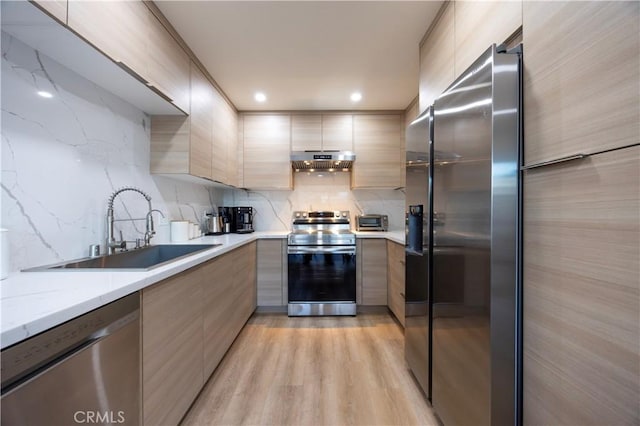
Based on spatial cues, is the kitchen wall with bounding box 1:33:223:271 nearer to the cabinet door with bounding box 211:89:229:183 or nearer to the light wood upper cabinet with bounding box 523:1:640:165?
the cabinet door with bounding box 211:89:229:183

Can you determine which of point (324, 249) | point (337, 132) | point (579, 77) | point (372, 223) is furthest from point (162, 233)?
point (579, 77)

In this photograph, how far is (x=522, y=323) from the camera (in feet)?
3.01

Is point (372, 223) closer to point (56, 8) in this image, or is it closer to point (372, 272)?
point (372, 272)

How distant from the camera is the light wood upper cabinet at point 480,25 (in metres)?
0.97

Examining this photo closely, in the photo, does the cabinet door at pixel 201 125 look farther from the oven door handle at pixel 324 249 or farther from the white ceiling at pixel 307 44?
the oven door handle at pixel 324 249

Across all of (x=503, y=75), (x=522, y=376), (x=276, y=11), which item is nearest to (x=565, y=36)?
(x=503, y=75)

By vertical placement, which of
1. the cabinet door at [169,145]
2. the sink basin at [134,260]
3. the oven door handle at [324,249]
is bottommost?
the oven door handle at [324,249]

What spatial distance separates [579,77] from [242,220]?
9.83 ft

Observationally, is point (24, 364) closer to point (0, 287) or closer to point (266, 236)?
point (0, 287)

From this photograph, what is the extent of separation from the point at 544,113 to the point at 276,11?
155cm

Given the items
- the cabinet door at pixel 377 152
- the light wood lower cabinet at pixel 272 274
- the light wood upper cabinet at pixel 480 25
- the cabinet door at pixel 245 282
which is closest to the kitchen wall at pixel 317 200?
the cabinet door at pixel 377 152

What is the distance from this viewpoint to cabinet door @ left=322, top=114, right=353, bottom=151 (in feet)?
10.2

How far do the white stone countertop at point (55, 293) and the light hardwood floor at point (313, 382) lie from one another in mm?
951

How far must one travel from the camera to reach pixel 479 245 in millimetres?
994
